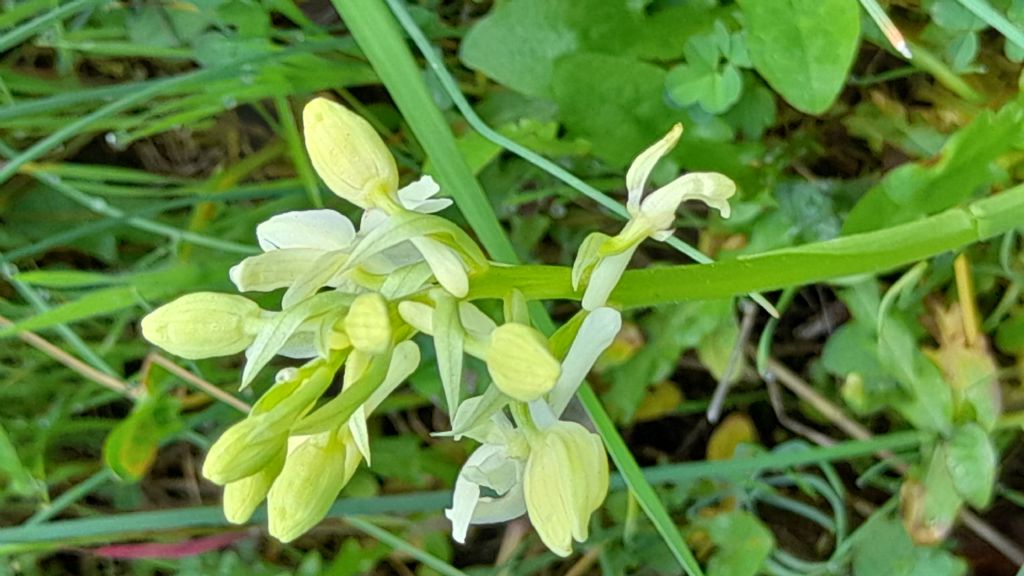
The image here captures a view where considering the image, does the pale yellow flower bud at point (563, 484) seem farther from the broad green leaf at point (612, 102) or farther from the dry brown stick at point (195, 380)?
the dry brown stick at point (195, 380)

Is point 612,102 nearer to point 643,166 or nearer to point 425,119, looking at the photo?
point 425,119

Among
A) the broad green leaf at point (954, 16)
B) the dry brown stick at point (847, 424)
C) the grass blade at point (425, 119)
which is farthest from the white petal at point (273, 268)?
the dry brown stick at point (847, 424)

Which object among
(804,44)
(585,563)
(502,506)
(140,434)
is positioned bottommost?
(585,563)

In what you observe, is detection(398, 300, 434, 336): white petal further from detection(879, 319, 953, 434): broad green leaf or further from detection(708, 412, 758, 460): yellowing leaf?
detection(708, 412, 758, 460): yellowing leaf

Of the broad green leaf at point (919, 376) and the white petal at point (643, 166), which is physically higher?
the white petal at point (643, 166)

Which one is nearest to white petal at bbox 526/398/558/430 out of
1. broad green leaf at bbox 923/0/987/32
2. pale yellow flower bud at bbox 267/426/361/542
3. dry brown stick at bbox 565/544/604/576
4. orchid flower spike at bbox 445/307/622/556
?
orchid flower spike at bbox 445/307/622/556

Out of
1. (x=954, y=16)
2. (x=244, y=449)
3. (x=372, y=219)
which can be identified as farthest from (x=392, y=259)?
(x=954, y=16)
